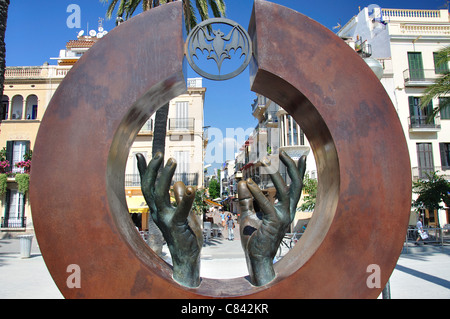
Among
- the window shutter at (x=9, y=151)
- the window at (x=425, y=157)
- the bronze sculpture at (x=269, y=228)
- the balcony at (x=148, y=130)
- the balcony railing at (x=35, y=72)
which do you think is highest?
the balcony railing at (x=35, y=72)

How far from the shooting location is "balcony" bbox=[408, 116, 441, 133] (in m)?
25.5

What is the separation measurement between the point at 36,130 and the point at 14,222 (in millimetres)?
7084

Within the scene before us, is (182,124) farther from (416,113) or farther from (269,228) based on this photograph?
(269,228)

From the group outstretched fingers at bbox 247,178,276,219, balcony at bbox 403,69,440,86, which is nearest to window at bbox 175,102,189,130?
balcony at bbox 403,69,440,86

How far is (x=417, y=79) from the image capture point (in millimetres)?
26172

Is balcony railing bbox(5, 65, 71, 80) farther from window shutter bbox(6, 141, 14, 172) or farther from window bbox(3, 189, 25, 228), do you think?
window bbox(3, 189, 25, 228)

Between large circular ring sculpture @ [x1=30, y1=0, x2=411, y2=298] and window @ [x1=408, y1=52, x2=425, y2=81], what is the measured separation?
2649cm

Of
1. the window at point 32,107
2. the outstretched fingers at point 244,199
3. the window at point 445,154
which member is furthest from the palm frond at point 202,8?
the window at point 445,154

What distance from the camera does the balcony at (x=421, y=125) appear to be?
83.8ft

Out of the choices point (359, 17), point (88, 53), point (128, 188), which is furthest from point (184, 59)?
point (359, 17)

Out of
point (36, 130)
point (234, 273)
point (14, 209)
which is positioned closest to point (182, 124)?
point (36, 130)

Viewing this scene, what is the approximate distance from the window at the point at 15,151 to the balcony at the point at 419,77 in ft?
96.9

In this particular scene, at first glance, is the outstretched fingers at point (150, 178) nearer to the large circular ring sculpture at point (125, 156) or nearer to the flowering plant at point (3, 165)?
the large circular ring sculpture at point (125, 156)
